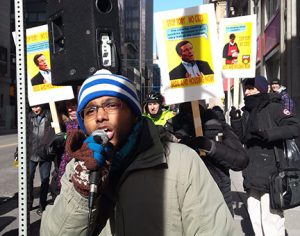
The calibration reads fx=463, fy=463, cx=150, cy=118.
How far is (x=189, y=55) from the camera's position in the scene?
4535 mm

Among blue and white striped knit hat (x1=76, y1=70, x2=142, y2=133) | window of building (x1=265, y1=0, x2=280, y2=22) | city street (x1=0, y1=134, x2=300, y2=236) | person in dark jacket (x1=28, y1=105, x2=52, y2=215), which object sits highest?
window of building (x1=265, y1=0, x2=280, y2=22)

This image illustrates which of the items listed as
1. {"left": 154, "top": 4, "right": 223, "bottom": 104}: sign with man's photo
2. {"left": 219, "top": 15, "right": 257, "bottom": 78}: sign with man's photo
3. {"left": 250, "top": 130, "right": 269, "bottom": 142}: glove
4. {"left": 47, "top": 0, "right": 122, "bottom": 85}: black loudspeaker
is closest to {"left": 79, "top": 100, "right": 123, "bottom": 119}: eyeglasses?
{"left": 47, "top": 0, "right": 122, "bottom": 85}: black loudspeaker

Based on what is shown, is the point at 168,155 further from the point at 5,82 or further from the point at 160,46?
the point at 5,82

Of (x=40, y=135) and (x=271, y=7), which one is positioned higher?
(x=271, y=7)

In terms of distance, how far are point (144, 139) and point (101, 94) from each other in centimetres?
27

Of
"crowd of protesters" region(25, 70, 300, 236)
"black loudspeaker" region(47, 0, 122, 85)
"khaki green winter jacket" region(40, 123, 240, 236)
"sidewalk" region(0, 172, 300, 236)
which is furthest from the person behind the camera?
"sidewalk" region(0, 172, 300, 236)

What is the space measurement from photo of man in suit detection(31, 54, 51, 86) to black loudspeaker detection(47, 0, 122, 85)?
1.79m

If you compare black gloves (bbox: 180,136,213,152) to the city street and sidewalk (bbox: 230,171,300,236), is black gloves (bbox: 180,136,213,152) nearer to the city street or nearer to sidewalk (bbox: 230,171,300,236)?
the city street

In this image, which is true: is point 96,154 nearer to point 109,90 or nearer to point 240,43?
point 109,90

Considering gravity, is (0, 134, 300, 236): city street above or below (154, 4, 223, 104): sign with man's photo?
below

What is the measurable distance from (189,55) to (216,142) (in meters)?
1.12

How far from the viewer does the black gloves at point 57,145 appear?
15.6 ft

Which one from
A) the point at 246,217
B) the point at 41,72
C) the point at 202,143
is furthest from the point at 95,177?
the point at 246,217

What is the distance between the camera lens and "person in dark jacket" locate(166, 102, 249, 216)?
373 centimetres
